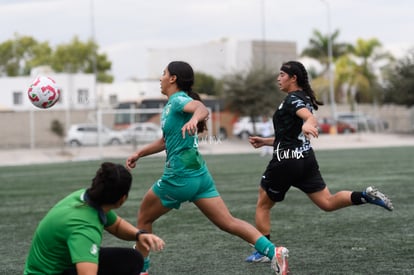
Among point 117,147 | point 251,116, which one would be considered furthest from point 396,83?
point 117,147

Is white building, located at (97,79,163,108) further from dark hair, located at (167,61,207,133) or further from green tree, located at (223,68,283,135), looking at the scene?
dark hair, located at (167,61,207,133)

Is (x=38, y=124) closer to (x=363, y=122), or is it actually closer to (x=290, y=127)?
(x=363, y=122)

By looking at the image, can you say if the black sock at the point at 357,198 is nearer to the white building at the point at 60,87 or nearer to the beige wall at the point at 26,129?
the beige wall at the point at 26,129

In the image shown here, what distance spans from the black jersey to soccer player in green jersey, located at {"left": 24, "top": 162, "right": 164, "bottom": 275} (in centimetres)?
307

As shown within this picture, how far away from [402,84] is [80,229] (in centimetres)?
5491

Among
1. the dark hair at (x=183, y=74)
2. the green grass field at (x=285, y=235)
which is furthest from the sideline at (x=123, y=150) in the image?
the dark hair at (x=183, y=74)

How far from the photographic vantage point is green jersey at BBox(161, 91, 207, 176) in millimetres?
6988

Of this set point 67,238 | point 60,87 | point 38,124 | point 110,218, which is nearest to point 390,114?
point 60,87

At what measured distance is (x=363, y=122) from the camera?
6069 cm

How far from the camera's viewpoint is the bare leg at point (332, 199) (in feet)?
26.3

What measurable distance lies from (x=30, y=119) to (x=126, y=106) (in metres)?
8.08

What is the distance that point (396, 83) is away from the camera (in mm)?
Answer: 58594

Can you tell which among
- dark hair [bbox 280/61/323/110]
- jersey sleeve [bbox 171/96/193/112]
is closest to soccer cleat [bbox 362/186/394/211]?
dark hair [bbox 280/61/323/110]

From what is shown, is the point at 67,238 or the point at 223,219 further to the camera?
the point at 223,219
